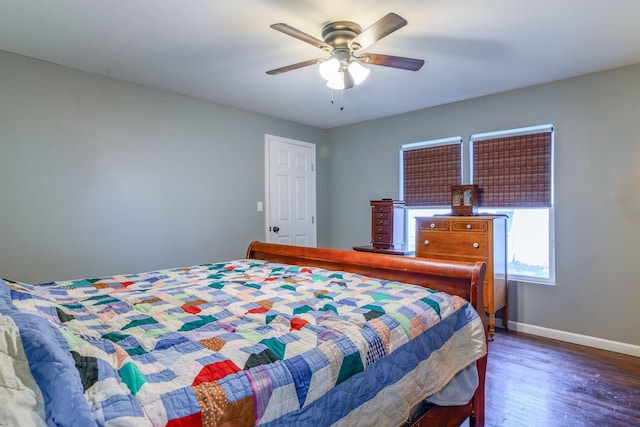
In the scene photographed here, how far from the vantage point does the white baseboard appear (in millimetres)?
2828

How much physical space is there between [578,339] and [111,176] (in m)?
4.46

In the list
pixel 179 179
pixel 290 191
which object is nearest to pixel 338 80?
pixel 179 179

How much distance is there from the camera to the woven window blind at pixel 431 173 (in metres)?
3.83

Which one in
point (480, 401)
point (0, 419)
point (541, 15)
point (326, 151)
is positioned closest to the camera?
point (0, 419)

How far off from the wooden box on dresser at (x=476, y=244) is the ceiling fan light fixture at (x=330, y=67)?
187cm

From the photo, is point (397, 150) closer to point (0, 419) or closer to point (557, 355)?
point (557, 355)

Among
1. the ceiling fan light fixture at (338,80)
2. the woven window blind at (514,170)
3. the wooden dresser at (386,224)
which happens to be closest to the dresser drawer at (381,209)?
the wooden dresser at (386,224)

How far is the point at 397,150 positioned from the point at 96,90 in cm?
325

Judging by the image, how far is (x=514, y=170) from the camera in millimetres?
3408

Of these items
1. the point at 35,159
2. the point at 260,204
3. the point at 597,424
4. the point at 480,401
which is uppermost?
the point at 35,159

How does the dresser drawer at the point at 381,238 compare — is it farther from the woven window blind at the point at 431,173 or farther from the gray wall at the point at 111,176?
the gray wall at the point at 111,176

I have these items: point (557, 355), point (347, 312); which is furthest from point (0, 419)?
point (557, 355)

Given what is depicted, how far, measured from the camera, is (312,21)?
2.17 m

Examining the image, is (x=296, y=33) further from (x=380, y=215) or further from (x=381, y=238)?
(x=381, y=238)
